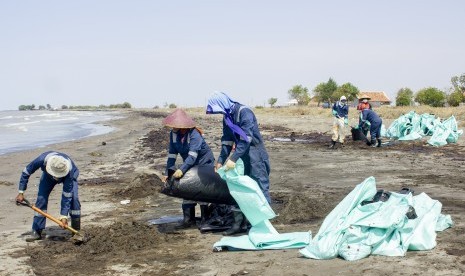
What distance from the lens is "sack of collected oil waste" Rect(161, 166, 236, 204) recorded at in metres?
7.77

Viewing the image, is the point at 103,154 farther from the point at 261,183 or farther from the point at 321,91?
the point at 321,91

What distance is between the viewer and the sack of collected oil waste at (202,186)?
7.77m

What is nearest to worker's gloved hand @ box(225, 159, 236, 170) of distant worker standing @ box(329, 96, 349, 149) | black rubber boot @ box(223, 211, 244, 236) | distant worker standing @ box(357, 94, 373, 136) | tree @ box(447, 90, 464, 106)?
black rubber boot @ box(223, 211, 244, 236)

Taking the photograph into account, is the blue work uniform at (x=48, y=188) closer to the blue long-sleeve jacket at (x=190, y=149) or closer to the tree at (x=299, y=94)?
the blue long-sleeve jacket at (x=190, y=149)

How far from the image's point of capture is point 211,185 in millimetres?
7766

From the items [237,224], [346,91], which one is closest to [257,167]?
[237,224]

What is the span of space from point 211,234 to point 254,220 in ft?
3.19

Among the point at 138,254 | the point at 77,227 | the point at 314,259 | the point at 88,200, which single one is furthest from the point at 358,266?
the point at 88,200

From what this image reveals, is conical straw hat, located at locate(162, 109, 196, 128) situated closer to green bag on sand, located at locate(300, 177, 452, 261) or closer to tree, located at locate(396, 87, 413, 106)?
green bag on sand, located at locate(300, 177, 452, 261)

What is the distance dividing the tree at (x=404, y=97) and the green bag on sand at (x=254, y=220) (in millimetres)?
76175

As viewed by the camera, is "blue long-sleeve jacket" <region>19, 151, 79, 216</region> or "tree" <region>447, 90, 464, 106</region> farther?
"tree" <region>447, 90, 464, 106</region>

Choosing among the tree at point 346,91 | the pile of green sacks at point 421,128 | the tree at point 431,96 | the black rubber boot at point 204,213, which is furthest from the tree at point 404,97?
the black rubber boot at point 204,213

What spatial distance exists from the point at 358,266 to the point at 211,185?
A: 2.70 metres

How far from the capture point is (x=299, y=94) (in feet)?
429
